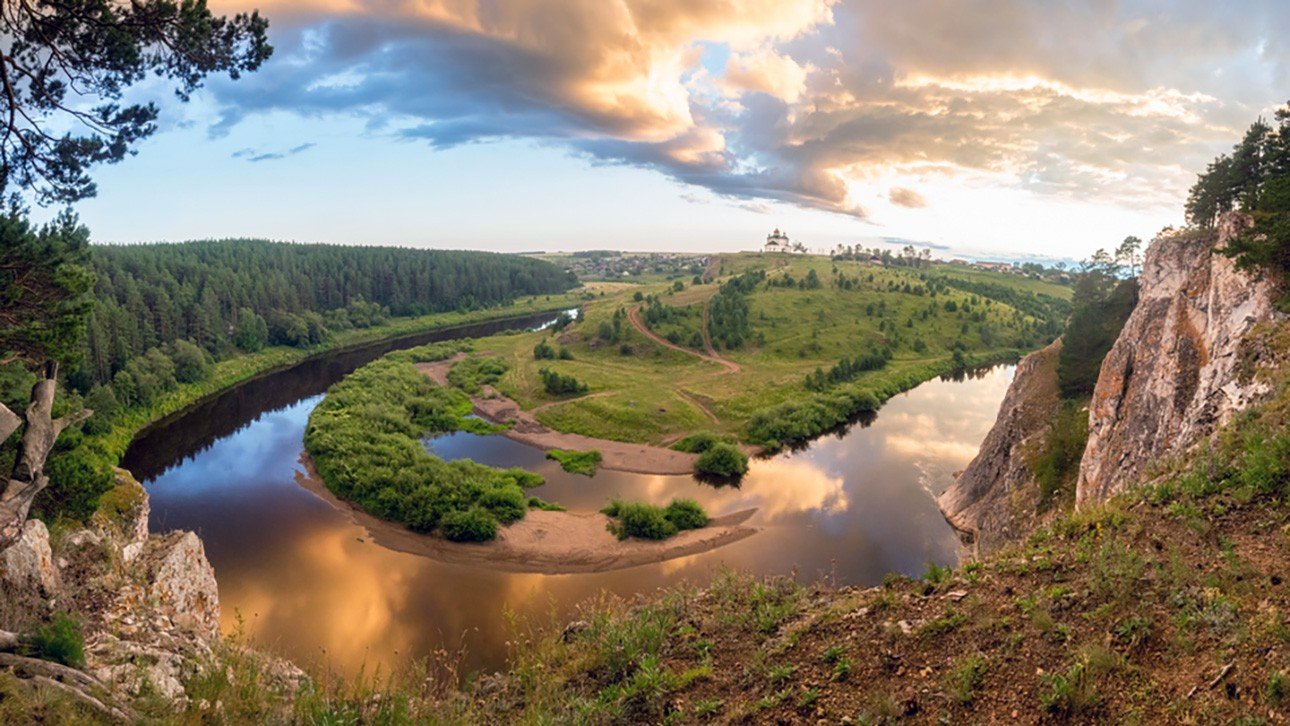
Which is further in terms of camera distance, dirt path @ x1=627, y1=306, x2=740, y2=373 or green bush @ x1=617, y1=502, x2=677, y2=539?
dirt path @ x1=627, y1=306, x2=740, y2=373

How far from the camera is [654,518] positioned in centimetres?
4022

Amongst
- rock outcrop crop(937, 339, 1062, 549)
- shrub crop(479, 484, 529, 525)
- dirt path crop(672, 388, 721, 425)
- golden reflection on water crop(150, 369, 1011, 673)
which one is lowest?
golden reflection on water crop(150, 369, 1011, 673)

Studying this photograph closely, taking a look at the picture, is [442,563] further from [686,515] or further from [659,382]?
[659,382]

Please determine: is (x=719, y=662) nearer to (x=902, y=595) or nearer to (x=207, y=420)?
(x=902, y=595)

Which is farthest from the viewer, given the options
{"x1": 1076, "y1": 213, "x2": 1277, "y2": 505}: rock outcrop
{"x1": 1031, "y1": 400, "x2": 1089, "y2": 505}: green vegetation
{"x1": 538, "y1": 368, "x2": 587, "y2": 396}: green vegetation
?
{"x1": 538, "y1": 368, "x2": 587, "y2": 396}: green vegetation

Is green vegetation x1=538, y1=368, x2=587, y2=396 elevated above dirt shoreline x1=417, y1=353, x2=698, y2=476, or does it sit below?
above

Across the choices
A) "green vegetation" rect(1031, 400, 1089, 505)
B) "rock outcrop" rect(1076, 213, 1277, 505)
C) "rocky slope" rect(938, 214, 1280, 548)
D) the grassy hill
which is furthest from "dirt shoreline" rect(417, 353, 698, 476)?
"rock outcrop" rect(1076, 213, 1277, 505)

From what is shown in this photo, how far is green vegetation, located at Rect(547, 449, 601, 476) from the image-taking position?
175 feet

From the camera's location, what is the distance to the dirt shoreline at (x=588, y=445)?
54872 mm

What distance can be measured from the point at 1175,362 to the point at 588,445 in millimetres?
46566

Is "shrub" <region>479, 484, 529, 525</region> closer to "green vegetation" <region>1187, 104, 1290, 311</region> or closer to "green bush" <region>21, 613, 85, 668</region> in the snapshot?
"green bush" <region>21, 613, 85, 668</region>

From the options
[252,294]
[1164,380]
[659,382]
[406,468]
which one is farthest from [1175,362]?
[252,294]

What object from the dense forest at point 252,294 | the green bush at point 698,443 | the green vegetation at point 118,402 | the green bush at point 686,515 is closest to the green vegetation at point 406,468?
the green bush at point 686,515

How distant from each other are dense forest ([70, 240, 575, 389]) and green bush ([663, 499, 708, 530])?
149ft
